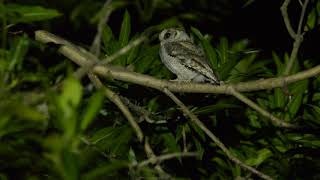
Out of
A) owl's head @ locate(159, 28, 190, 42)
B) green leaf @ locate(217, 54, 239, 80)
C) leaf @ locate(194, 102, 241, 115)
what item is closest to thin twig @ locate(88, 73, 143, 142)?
leaf @ locate(194, 102, 241, 115)

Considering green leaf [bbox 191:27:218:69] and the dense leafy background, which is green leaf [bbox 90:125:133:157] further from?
green leaf [bbox 191:27:218:69]

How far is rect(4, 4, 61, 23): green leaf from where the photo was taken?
1.92 metres

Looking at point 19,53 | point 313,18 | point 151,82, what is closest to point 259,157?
point 313,18

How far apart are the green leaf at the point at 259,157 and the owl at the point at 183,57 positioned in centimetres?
65

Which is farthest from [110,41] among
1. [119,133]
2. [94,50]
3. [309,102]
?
[94,50]

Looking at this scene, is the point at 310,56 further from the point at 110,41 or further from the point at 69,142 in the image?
the point at 69,142

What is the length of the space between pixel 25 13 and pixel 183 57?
259 cm

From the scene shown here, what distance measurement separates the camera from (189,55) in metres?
4.43

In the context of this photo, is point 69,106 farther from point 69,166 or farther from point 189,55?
point 189,55

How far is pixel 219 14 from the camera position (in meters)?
5.11

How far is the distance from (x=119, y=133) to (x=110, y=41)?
27.8 inches

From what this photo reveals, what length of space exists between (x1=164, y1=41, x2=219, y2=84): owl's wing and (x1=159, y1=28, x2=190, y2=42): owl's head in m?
0.09

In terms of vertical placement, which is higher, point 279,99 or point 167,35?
point 167,35

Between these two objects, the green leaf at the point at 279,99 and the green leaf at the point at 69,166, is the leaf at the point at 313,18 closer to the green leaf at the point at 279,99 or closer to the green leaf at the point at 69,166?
the green leaf at the point at 279,99
